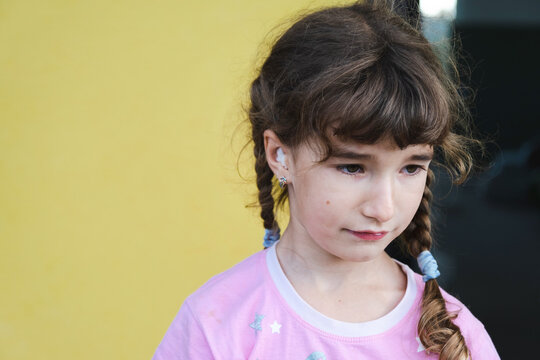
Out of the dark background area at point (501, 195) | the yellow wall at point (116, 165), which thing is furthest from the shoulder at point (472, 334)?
the yellow wall at point (116, 165)

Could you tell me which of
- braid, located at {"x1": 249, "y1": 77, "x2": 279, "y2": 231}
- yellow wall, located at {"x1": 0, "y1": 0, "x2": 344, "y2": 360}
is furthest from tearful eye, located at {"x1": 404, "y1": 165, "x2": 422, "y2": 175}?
yellow wall, located at {"x1": 0, "y1": 0, "x2": 344, "y2": 360}

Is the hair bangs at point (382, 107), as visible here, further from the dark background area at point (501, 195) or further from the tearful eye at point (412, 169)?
the dark background area at point (501, 195)

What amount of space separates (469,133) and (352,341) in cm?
121

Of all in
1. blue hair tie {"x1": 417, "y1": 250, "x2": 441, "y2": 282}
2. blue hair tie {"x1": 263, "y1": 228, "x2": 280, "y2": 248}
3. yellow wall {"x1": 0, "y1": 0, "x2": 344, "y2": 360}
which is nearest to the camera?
blue hair tie {"x1": 417, "y1": 250, "x2": 441, "y2": 282}

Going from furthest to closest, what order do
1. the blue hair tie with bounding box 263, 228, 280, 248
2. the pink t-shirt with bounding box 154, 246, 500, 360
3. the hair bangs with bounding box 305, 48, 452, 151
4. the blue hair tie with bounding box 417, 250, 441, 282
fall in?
the blue hair tie with bounding box 263, 228, 280, 248
the blue hair tie with bounding box 417, 250, 441, 282
the pink t-shirt with bounding box 154, 246, 500, 360
the hair bangs with bounding box 305, 48, 452, 151

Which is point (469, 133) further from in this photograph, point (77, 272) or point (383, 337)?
point (77, 272)

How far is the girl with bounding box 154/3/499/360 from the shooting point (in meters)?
1.35

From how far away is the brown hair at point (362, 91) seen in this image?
4.36 feet

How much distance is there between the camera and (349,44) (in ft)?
4.68

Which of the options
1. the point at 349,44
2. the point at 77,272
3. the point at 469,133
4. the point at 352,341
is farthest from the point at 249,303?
the point at 469,133

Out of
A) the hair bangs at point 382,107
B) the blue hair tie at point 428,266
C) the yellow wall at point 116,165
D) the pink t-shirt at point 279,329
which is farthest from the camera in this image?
the yellow wall at point 116,165

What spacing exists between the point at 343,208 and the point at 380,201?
0.08 metres

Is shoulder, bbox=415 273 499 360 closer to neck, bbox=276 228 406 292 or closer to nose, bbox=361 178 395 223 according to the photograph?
neck, bbox=276 228 406 292

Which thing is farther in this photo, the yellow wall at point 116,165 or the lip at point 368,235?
the yellow wall at point 116,165
